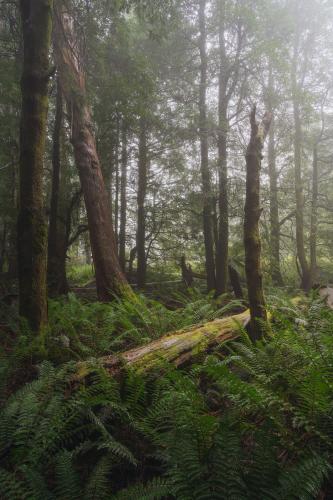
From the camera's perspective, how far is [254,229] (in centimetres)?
399

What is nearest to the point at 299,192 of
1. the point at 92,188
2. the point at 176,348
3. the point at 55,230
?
the point at 92,188

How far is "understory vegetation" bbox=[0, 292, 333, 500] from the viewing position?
1.76 metres

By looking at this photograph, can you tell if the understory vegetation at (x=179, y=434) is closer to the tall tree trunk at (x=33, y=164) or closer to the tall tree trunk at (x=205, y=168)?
the tall tree trunk at (x=33, y=164)

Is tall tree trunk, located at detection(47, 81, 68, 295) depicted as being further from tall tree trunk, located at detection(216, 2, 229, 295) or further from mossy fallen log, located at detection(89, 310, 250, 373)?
mossy fallen log, located at detection(89, 310, 250, 373)

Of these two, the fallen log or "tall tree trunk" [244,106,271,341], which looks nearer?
the fallen log

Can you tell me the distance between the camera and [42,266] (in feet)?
14.8

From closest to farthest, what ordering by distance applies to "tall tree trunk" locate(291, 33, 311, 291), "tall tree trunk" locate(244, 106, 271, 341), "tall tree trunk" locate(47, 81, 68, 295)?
"tall tree trunk" locate(244, 106, 271, 341) → "tall tree trunk" locate(47, 81, 68, 295) → "tall tree trunk" locate(291, 33, 311, 291)

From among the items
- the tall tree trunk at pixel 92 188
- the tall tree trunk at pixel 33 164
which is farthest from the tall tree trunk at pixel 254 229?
the tall tree trunk at pixel 92 188

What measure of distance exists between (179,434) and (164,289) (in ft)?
31.3

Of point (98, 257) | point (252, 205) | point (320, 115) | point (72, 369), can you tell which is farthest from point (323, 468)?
point (320, 115)

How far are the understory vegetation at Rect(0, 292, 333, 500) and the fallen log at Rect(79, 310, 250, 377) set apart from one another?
0.15 m

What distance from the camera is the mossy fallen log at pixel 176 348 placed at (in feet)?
10.8

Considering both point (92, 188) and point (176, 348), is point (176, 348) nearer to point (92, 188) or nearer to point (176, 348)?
point (176, 348)

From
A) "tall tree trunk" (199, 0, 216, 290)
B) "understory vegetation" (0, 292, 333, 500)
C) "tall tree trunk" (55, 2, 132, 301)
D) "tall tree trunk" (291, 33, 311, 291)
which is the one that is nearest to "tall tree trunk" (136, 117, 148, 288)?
"tall tree trunk" (199, 0, 216, 290)
